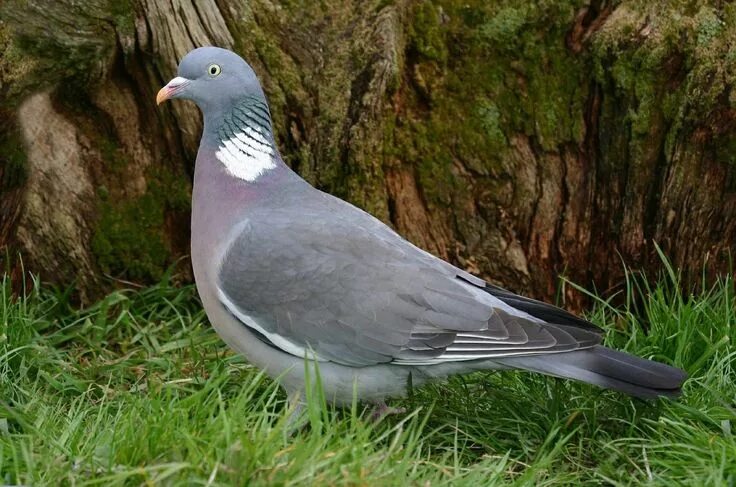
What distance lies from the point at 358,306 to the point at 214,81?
3.74 feet

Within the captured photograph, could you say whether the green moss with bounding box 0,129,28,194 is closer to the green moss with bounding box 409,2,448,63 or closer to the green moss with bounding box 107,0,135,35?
the green moss with bounding box 107,0,135,35

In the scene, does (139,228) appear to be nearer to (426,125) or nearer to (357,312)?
(426,125)

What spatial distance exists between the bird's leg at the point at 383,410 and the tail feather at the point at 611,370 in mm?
492

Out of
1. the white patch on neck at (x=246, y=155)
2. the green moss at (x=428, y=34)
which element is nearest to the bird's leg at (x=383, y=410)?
the white patch on neck at (x=246, y=155)

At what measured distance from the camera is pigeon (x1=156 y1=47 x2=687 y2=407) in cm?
427

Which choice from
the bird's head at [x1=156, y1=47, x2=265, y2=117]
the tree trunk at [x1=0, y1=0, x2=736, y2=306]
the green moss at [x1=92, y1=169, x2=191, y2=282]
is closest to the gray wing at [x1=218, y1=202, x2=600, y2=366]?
the bird's head at [x1=156, y1=47, x2=265, y2=117]

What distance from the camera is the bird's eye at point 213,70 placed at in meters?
4.64

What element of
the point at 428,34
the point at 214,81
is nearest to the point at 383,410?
the point at 214,81

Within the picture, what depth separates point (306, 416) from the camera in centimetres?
396

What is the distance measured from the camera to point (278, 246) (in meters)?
4.39

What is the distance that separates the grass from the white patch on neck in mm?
834

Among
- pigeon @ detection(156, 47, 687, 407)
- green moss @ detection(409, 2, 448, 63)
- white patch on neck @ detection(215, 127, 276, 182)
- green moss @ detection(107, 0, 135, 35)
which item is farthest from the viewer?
green moss @ detection(409, 2, 448, 63)

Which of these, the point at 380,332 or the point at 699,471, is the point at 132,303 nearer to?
the point at 380,332

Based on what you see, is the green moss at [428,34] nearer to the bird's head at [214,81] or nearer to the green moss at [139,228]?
the bird's head at [214,81]
